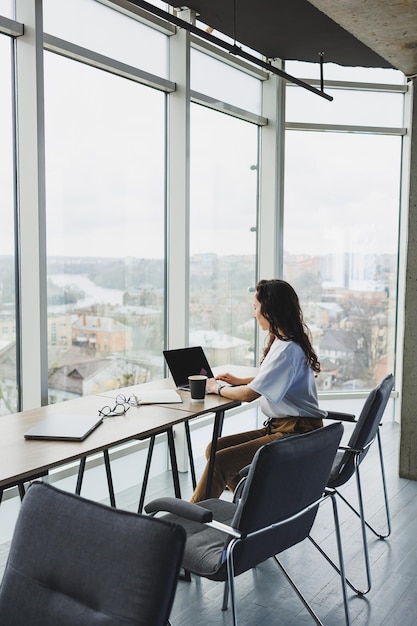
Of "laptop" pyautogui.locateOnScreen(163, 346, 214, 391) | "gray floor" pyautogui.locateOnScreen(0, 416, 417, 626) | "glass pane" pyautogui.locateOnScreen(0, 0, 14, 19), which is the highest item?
"glass pane" pyautogui.locateOnScreen(0, 0, 14, 19)

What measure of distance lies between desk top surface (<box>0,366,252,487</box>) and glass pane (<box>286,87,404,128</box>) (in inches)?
132

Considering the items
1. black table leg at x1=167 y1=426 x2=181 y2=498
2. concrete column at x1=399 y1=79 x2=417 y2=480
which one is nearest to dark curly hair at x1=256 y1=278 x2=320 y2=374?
black table leg at x1=167 y1=426 x2=181 y2=498

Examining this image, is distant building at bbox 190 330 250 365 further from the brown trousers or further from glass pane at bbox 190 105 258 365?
the brown trousers

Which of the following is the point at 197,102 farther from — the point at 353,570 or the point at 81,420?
the point at 353,570

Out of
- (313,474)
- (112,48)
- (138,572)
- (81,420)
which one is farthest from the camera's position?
(112,48)

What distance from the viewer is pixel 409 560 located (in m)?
3.37

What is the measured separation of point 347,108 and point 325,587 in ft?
14.6

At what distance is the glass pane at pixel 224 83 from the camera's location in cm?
493

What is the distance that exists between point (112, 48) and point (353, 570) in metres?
3.41

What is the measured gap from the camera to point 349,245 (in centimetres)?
636

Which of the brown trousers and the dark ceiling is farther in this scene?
the dark ceiling

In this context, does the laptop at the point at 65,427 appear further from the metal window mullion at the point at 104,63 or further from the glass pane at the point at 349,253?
the glass pane at the point at 349,253

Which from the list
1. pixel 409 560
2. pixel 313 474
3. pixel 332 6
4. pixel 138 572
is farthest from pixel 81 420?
pixel 332 6

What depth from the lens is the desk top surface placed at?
7.52 ft
